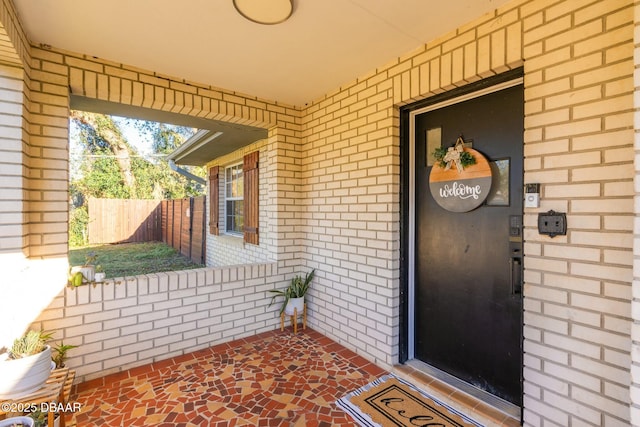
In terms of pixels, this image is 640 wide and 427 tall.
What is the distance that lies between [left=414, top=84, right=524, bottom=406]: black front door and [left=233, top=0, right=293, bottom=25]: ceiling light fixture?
1363mm

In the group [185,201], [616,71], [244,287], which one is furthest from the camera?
[185,201]

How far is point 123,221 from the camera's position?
35.4 feet

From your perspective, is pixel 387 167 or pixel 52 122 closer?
pixel 52 122

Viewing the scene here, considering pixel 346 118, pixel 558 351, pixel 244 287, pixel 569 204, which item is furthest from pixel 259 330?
pixel 569 204

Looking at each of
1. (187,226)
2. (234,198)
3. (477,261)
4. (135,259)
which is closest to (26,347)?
(477,261)

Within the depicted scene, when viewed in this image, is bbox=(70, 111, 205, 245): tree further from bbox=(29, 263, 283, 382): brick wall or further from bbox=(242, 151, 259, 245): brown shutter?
bbox=(29, 263, 283, 382): brick wall

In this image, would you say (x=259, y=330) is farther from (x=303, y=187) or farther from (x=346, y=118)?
(x=346, y=118)

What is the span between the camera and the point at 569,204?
1.58 metres

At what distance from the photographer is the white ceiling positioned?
1855mm

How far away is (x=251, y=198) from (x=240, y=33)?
2867 millimetres

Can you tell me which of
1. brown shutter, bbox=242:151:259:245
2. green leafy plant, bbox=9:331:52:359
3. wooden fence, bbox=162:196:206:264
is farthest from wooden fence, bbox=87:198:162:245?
green leafy plant, bbox=9:331:52:359

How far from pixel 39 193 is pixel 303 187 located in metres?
2.38

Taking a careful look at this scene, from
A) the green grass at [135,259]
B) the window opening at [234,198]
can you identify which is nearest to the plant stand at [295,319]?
the window opening at [234,198]

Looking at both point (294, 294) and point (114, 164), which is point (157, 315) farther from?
→ point (114, 164)
